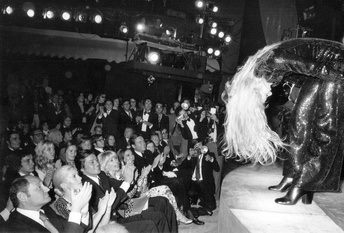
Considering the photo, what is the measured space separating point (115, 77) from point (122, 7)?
4022 millimetres

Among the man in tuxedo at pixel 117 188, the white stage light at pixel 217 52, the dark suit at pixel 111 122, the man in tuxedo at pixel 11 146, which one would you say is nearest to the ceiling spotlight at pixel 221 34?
the white stage light at pixel 217 52

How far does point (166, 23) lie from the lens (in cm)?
1291

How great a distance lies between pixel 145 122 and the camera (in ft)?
27.1

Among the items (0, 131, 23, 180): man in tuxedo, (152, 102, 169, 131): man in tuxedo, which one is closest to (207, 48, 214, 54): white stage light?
(152, 102, 169, 131): man in tuxedo

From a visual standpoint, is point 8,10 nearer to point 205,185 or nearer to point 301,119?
point 205,185

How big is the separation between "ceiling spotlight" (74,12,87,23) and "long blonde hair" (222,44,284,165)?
9.62 m

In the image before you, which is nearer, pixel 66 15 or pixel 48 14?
pixel 48 14

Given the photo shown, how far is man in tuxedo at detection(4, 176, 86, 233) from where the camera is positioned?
2803 millimetres

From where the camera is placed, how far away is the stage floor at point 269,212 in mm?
2752

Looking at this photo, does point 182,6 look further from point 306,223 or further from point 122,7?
point 306,223

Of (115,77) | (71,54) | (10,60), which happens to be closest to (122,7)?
(71,54)

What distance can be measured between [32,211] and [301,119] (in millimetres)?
2483

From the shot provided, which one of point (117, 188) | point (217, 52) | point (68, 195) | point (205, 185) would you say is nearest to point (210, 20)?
point (217, 52)

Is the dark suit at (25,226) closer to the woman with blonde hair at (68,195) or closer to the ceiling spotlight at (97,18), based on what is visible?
the woman with blonde hair at (68,195)
